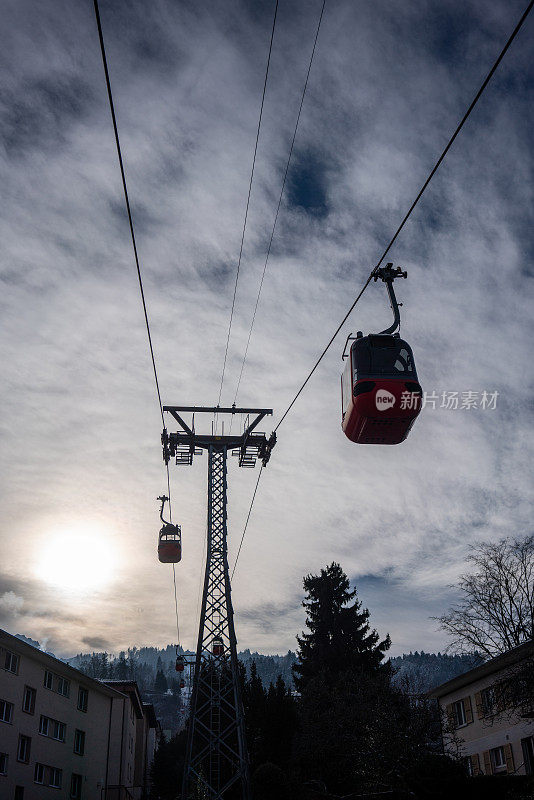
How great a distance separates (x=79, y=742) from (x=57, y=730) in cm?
411

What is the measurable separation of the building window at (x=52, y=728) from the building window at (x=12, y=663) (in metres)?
4.35

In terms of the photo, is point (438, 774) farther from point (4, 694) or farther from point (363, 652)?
point (363, 652)

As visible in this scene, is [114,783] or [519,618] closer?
[519,618]

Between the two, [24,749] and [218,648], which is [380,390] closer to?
[218,648]

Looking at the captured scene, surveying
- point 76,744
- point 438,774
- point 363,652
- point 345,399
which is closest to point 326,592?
point 363,652

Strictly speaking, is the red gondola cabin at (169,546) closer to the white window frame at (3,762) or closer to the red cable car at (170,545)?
the red cable car at (170,545)

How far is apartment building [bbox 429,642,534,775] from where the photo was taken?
3141cm

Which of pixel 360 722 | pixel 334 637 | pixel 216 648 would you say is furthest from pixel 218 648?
pixel 334 637

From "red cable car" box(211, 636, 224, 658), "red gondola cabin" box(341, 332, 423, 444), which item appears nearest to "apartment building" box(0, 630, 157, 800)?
"red cable car" box(211, 636, 224, 658)

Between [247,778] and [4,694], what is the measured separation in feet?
56.4

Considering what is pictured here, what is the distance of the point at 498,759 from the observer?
34719 millimetres

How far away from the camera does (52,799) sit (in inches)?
1487

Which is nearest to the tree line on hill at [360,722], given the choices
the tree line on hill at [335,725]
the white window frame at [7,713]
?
the tree line on hill at [335,725]

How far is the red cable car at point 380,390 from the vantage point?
1279 centimetres
